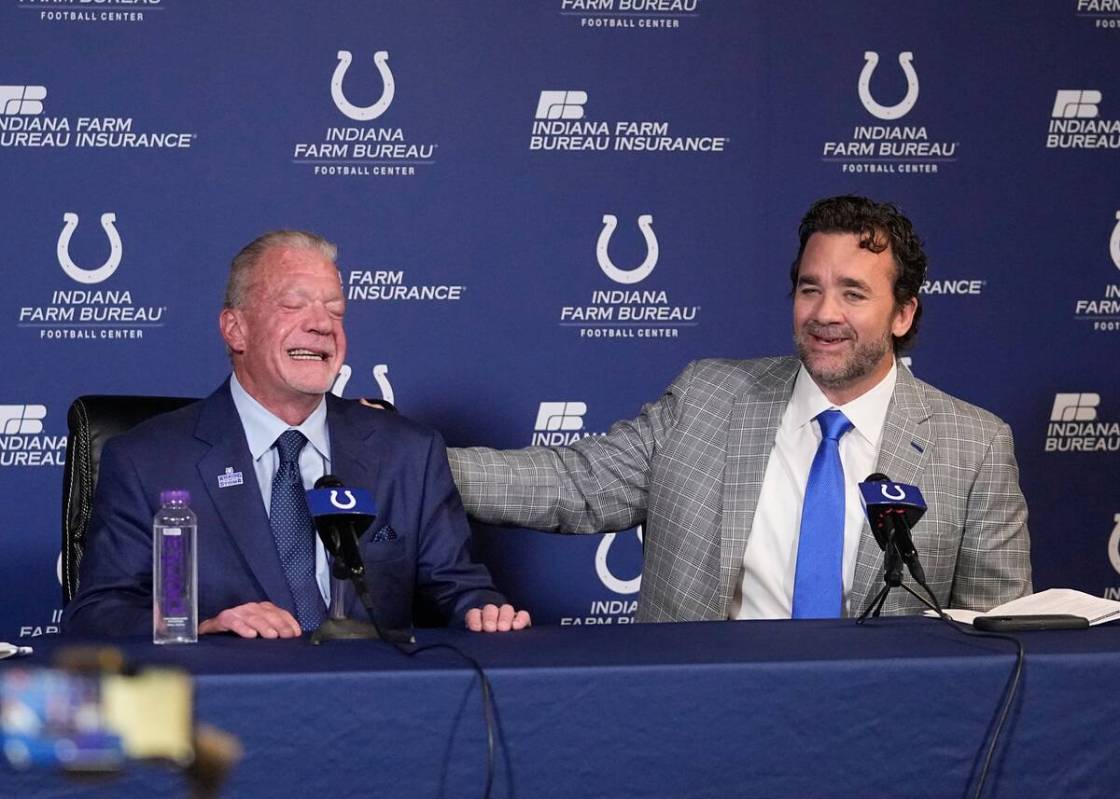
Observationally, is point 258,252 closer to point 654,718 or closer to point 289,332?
point 289,332

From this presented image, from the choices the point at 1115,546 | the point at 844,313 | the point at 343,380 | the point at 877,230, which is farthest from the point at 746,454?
the point at 1115,546

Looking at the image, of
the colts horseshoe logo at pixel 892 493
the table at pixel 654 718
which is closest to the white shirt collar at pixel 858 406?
the colts horseshoe logo at pixel 892 493

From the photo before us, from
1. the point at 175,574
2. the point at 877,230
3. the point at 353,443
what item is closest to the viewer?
the point at 175,574

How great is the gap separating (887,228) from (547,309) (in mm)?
1359

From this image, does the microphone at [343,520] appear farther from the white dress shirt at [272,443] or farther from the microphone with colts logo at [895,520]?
the microphone with colts logo at [895,520]

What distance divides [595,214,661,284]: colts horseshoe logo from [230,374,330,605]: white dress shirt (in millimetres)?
1603

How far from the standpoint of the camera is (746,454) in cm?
328

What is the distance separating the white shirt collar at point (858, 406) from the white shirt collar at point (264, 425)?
3.43ft

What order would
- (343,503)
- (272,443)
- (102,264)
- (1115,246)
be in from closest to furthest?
(343,503)
(272,443)
(102,264)
(1115,246)

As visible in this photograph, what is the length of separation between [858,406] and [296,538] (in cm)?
126

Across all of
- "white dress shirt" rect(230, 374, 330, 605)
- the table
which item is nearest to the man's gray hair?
"white dress shirt" rect(230, 374, 330, 605)

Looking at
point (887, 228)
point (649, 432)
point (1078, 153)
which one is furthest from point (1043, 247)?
point (649, 432)

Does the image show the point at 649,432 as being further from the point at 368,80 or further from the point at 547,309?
the point at 368,80

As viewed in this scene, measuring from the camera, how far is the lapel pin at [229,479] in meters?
2.87
